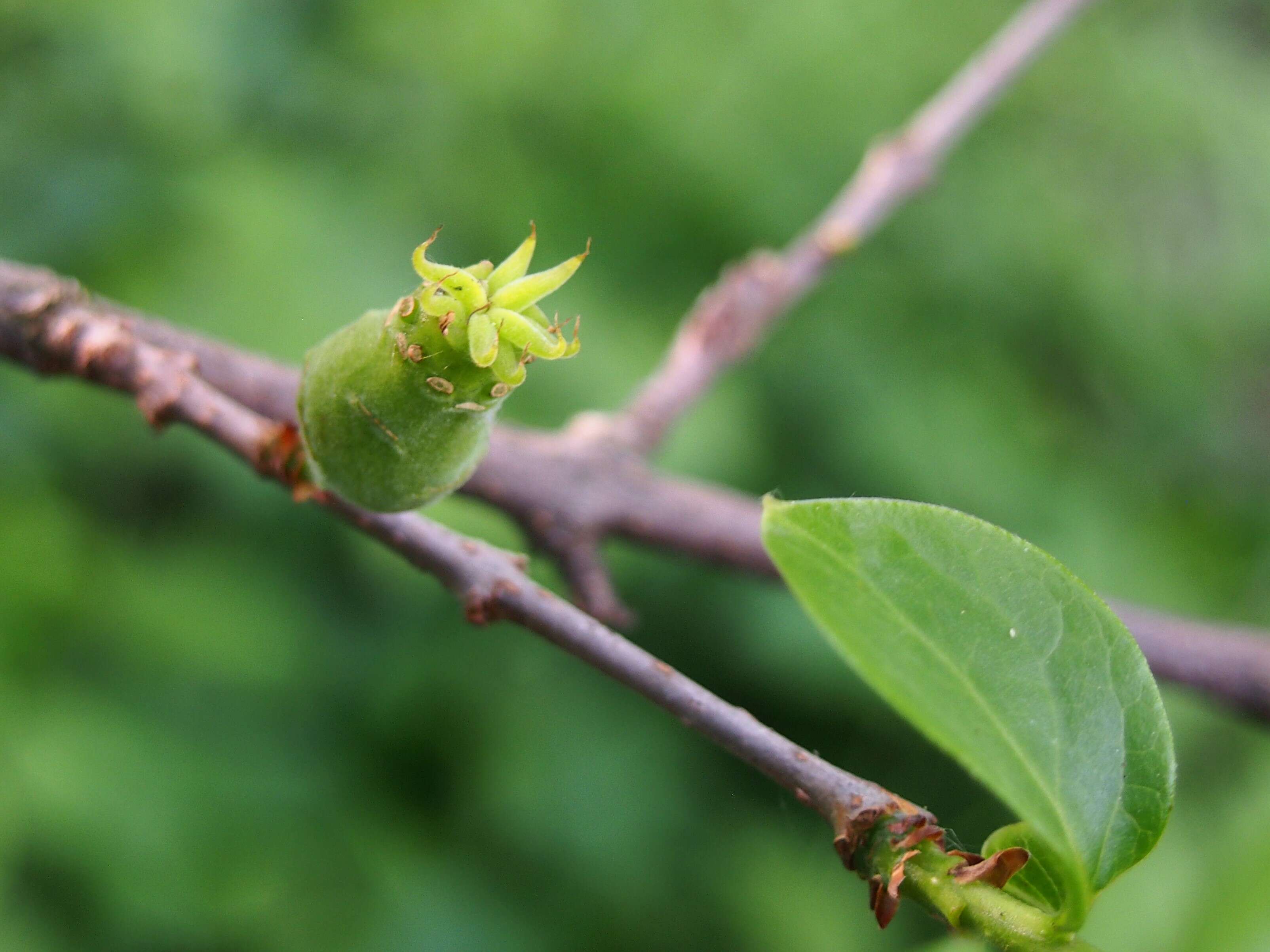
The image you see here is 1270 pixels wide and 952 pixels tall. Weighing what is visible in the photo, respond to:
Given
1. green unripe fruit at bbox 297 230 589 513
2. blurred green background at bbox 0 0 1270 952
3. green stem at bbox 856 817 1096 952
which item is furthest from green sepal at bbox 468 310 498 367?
blurred green background at bbox 0 0 1270 952

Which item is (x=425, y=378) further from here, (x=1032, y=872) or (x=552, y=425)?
(x=552, y=425)

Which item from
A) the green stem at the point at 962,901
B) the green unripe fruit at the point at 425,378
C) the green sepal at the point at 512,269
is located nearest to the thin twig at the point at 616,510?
the green unripe fruit at the point at 425,378

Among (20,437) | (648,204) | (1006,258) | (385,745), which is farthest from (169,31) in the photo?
(1006,258)

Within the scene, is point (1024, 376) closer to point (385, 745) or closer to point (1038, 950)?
point (385, 745)

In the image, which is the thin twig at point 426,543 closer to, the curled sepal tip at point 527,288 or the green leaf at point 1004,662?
the green leaf at point 1004,662

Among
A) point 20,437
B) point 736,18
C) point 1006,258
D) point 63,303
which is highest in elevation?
point 736,18
